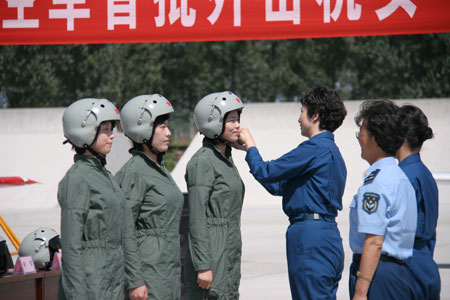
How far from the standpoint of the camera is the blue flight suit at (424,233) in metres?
3.72

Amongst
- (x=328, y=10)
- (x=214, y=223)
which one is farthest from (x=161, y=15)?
(x=214, y=223)

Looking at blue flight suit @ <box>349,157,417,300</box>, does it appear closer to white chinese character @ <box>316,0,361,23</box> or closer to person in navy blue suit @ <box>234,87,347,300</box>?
person in navy blue suit @ <box>234,87,347,300</box>

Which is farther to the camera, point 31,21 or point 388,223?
point 31,21

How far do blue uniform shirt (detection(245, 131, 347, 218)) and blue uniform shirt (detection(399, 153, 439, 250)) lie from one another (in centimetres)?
60

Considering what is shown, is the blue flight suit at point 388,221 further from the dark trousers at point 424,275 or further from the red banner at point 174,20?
the red banner at point 174,20

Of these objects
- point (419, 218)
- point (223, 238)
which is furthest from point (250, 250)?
point (419, 218)

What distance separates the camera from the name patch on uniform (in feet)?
11.3

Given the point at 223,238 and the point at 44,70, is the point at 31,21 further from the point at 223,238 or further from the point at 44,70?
the point at 44,70

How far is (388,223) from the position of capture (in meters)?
3.51

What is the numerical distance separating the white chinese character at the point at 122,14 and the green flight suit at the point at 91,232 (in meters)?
2.95

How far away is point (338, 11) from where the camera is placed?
21.8ft

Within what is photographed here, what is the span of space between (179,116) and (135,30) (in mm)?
42633

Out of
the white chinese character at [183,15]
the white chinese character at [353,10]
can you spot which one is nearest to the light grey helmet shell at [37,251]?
the white chinese character at [183,15]

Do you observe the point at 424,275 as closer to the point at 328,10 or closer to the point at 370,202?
the point at 370,202
